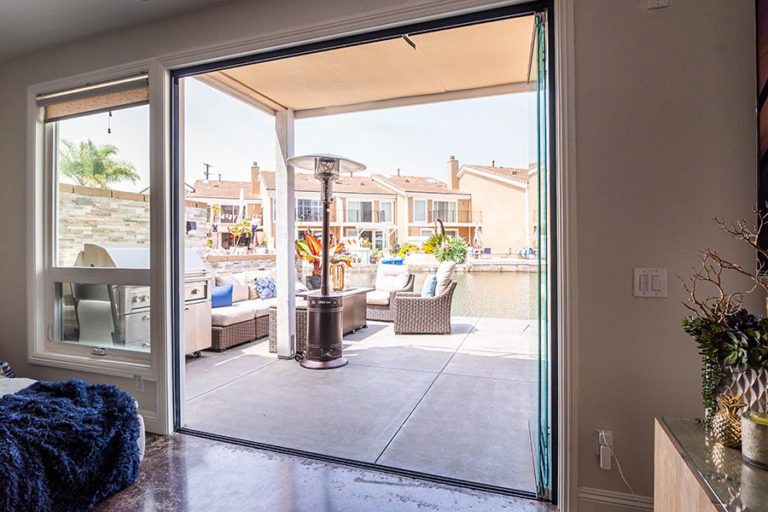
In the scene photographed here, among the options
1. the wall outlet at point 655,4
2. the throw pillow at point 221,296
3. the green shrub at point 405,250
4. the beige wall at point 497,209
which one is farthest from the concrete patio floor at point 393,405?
the beige wall at point 497,209

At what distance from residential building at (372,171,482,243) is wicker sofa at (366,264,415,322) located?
7.17 meters

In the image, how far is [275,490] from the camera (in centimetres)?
215

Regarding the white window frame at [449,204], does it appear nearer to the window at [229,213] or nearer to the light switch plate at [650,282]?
the window at [229,213]

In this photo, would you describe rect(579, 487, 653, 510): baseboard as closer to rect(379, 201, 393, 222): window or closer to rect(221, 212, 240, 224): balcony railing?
rect(221, 212, 240, 224): balcony railing

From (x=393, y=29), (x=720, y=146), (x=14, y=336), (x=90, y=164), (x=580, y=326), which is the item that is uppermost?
(x=393, y=29)

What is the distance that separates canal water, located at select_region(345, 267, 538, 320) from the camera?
295 inches

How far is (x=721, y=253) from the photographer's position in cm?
171

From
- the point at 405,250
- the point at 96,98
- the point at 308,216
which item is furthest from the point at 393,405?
the point at 308,216

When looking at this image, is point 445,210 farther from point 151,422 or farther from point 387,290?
point 151,422

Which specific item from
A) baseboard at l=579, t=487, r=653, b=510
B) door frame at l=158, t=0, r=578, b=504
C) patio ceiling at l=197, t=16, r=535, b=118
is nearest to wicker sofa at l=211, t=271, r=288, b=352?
patio ceiling at l=197, t=16, r=535, b=118

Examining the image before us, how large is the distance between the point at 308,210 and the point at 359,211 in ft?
5.82

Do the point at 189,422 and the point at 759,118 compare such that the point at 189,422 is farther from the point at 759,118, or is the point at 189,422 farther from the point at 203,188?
the point at 203,188

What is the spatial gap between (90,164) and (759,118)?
415 cm

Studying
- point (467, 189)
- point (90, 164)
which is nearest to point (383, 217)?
point (467, 189)
